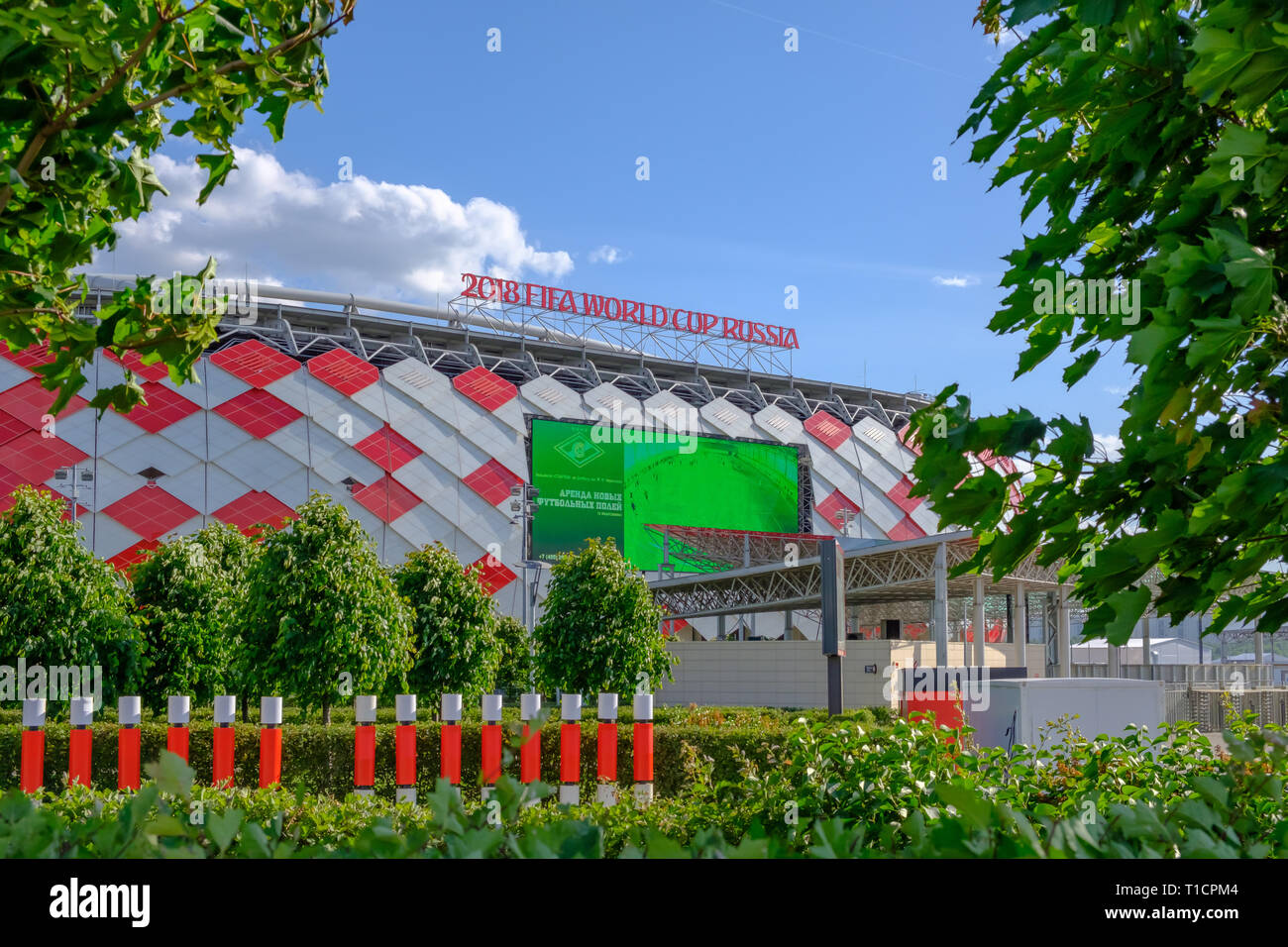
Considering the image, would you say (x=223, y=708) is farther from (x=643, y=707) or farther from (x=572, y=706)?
(x=643, y=707)

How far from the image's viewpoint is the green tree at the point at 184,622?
19.1 metres

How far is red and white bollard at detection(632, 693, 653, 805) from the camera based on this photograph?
1050cm

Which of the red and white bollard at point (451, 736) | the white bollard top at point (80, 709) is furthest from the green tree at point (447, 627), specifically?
the white bollard top at point (80, 709)

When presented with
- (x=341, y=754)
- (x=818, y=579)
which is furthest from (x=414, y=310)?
(x=341, y=754)

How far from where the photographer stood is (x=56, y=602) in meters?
17.4

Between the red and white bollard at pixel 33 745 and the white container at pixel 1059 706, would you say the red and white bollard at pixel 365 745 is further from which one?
the white container at pixel 1059 706

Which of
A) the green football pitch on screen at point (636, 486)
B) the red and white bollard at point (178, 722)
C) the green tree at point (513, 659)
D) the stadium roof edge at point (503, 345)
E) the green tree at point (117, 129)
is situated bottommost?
the green tree at point (513, 659)

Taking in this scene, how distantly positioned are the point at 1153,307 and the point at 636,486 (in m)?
51.2

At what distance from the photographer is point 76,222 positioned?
523 cm

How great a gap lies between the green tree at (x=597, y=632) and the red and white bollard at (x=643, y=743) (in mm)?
9594

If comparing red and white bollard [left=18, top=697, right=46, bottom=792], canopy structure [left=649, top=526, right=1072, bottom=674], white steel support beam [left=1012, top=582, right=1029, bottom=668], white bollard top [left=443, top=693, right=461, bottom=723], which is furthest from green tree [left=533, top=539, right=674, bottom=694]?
white steel support beam [left=1012, top=582, right=1029, bottom=668]

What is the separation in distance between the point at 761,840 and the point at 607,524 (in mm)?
50359
